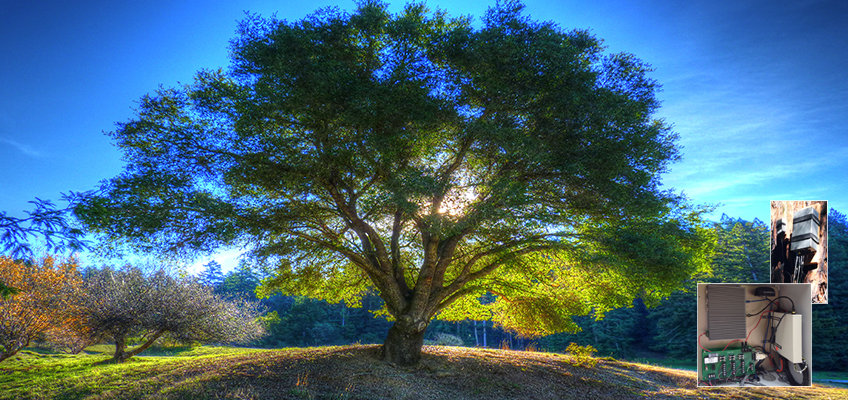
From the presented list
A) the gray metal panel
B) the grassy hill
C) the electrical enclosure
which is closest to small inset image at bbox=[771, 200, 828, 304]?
the electrical enclosure

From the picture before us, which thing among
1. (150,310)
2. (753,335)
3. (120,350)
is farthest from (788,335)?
(120,350)

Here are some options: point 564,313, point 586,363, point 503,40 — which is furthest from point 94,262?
point 586,363

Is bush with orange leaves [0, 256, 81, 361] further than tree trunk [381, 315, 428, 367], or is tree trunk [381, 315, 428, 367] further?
bush with orange leaves [0, 256, 81, 361]

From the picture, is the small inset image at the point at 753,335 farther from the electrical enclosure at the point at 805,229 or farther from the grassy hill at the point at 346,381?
the grassy hill at the point at 346,381

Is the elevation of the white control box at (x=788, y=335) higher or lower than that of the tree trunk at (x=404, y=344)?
higher

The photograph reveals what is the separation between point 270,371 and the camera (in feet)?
28.5

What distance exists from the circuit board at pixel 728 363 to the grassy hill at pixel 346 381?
3.59 m

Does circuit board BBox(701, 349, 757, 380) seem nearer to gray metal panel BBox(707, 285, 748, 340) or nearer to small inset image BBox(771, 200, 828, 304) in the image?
gray metal panel BBox(707, 285, 748, 340)

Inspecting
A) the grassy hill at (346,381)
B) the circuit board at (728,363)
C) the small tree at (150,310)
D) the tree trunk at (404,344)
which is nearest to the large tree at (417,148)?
the tree trunk at (404,344)

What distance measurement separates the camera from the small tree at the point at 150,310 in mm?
A: 12430

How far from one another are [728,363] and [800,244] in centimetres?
268

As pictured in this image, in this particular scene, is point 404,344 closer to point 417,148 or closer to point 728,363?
point 417,148

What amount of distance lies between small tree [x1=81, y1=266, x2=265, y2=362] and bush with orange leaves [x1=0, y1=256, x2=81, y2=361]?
0.54 metres

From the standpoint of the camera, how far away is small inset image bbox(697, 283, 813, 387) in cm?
527
